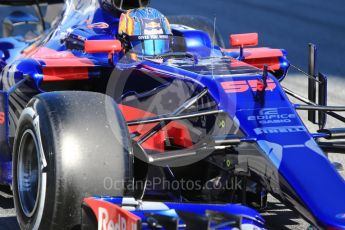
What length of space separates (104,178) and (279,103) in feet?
4.40

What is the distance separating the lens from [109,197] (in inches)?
174

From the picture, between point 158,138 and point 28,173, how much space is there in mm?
957

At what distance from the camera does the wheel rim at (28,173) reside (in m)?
5.01

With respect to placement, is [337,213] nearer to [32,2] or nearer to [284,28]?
[32,2]

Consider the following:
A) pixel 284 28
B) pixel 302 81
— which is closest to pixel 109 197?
pixel 302 81

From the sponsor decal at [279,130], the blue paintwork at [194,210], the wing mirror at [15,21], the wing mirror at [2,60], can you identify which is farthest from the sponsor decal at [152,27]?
the wing mirror at [15,21]

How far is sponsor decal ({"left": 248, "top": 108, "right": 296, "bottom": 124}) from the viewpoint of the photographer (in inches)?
196

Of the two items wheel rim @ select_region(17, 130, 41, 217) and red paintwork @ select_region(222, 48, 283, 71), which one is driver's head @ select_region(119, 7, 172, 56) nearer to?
red paintwork @ select_region(222, 48, 283, 71)

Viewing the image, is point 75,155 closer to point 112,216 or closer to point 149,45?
point 112,216

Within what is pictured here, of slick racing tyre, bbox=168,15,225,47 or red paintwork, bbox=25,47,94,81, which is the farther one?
slick racing tyre, bbox=168,15,225,47

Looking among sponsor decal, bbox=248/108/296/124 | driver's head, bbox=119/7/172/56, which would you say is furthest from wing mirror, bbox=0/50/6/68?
sponsor decal, bbox=248/108/296/124

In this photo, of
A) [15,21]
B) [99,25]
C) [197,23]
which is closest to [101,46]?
[99,25]

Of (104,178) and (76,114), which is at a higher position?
(76,114)

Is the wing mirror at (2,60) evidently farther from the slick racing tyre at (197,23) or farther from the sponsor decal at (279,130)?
the sponsor decal at (279,130)
